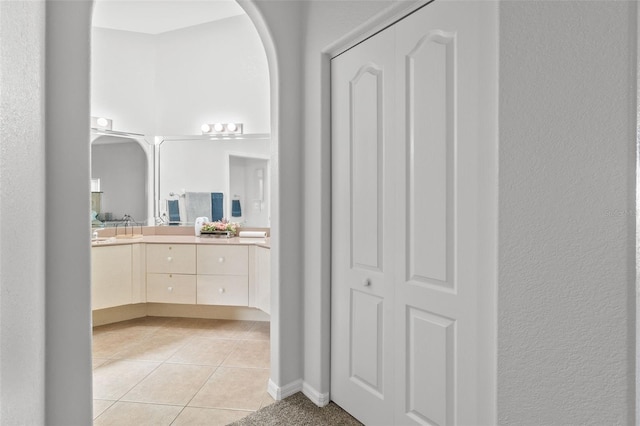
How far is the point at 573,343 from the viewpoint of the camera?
3.67 ft

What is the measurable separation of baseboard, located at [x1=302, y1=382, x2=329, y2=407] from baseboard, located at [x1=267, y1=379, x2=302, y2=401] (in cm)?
6

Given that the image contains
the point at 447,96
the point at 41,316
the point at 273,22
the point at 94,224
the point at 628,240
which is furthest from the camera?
the point at 94,224

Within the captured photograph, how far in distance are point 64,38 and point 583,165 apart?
1813 mm

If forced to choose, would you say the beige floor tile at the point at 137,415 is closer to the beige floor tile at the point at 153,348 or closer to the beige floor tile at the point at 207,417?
the beige floor tile at the point at 207,417

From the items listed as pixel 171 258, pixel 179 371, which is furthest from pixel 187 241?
pixel 179 371

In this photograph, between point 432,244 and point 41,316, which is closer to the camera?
point 41,316

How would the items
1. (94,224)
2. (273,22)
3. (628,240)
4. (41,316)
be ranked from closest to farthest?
(628,240), (41,316), (273,22), (94,224)

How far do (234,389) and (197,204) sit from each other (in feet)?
7.21

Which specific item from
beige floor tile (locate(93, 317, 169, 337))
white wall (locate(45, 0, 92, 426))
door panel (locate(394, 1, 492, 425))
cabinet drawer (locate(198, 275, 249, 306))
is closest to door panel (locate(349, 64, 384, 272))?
door panel (locate(394, 1, 492, 425))

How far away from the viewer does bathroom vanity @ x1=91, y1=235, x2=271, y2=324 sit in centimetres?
344

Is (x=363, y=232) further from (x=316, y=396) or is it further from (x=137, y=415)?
(x=137, y=415)

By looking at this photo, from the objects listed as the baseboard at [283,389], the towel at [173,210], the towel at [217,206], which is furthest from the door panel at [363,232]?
the towel at [173,210]

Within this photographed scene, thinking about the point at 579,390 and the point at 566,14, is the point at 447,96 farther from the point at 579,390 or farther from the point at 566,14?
the point at 579,390

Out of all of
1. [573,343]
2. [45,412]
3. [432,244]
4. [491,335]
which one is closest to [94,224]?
[45,412]
